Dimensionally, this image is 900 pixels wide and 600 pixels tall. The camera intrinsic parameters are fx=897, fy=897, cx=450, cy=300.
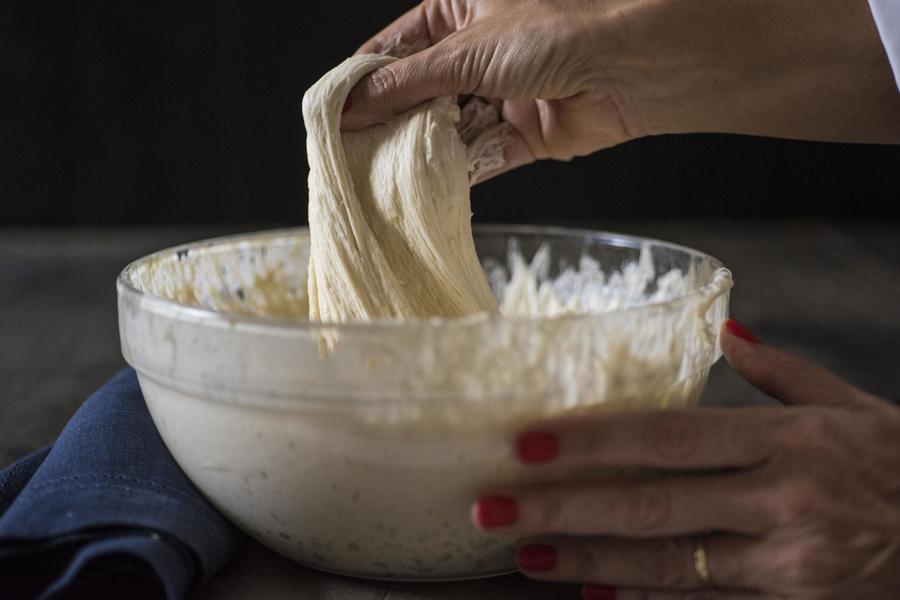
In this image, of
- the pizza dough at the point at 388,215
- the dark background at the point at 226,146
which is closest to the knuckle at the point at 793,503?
the pizza dough at the point at 388,215

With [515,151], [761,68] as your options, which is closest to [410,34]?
[515,151]

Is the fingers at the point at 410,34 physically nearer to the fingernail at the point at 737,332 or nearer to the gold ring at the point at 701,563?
the fingernail at the point at 737,332

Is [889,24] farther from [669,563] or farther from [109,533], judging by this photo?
[109,533]

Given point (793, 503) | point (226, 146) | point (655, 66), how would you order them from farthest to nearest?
point (226, 146), point (655, 66), point (793, 503)

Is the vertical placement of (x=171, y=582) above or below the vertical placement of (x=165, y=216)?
above

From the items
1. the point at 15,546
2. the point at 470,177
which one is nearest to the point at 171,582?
the point at 15,546

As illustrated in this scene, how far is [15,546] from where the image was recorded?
0.44m

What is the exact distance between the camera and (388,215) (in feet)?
1.84

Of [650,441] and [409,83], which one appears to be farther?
[409,83]

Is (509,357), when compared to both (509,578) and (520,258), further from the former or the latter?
(520,258)

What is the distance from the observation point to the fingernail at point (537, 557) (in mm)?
429

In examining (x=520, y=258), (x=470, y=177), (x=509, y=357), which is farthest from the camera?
(x=520, y=258)

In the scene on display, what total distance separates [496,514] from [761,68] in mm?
405

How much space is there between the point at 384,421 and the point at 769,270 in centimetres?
118
